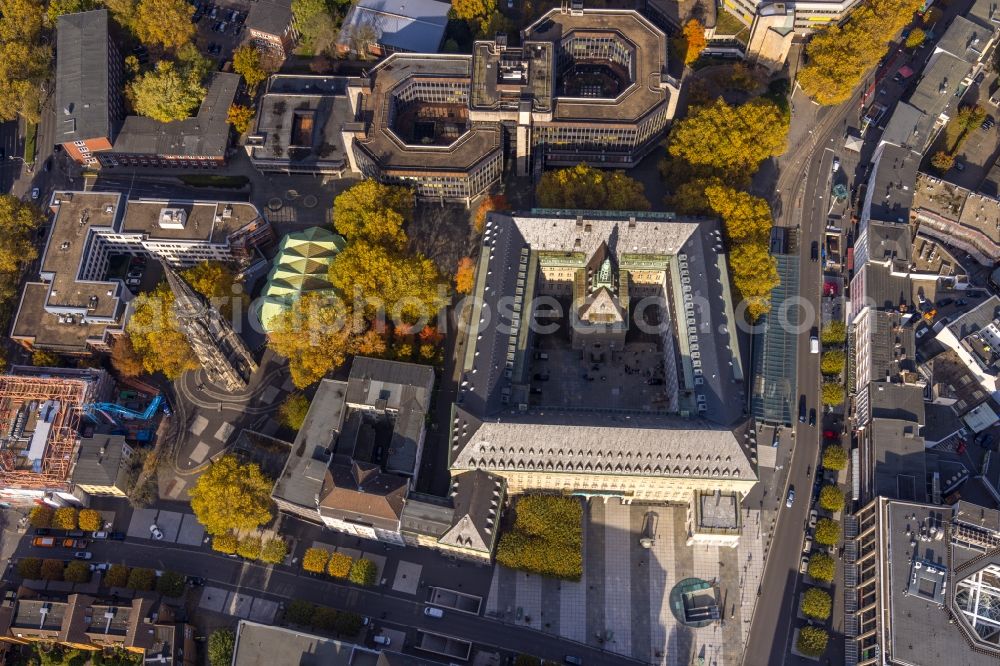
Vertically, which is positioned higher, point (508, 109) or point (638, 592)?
point (508, 109)

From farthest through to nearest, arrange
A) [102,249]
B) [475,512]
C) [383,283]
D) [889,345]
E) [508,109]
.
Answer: [102,249], [508,109], [383,283], [889,345], [475,512]

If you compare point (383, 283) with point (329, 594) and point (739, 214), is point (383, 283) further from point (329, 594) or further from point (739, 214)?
point (739, 214)

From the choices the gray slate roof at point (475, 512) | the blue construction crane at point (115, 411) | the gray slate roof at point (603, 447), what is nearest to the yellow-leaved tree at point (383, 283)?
the gray slate roof at point (603, 447)

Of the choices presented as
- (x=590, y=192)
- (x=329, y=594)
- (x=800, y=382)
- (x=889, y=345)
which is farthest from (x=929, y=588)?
(x=329, y=594)

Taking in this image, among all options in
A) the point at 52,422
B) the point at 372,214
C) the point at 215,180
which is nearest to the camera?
the point at 52,422

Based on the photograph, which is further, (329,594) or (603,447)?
(329,594)

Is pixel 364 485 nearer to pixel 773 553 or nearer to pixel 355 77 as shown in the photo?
pixel 773 553

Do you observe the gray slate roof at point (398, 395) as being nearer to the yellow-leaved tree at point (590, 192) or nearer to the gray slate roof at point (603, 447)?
the gray slate roof at point (603, 447)

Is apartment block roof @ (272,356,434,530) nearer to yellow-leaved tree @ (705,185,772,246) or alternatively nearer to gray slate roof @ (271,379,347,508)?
gray slate roof @ (271,379,347,508)

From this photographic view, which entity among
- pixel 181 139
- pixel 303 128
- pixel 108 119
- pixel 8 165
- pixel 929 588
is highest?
pixel 303 128
